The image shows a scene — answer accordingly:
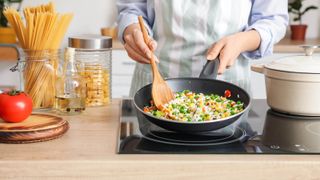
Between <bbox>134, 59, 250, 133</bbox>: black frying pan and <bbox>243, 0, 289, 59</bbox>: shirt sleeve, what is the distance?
0.89ft

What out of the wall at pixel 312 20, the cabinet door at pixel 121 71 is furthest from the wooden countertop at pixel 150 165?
the wall at pixel 312 20

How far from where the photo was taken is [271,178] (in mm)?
861

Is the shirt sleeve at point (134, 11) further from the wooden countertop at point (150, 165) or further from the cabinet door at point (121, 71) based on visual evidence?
the cabinet door at point (121, 71)

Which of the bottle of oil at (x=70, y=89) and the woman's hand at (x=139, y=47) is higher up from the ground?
the woman's hand at (x=139, y=47)

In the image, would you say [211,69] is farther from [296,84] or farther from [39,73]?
[39,73]

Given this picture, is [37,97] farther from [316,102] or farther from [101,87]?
[316,102]

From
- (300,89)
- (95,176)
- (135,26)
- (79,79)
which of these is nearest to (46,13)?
(79,79)

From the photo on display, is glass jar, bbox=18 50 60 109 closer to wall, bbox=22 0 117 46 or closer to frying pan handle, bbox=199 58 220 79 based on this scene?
frying pan handle, bbox=199 58 220 79

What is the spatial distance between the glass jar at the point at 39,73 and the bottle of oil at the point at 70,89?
22mm

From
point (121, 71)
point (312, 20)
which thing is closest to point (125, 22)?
point (121, 71)

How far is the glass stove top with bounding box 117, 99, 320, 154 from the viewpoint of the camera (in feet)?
3.00

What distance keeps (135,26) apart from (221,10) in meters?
0.27

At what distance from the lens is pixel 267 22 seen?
4.91 ft

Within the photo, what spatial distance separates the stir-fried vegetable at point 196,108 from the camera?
1015mm
